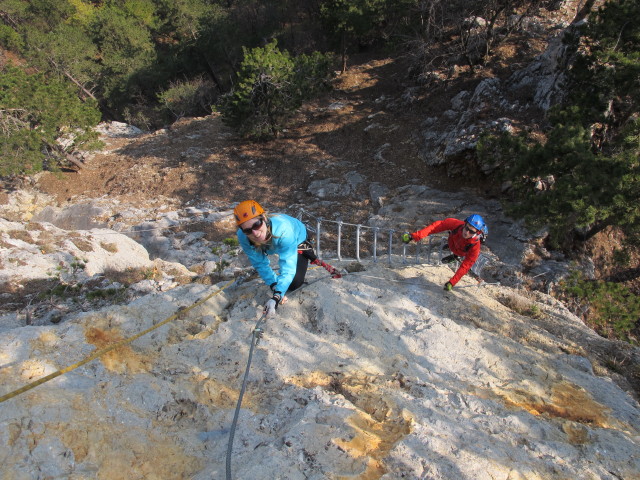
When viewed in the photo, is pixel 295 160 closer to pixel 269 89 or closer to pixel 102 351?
pixel 269 89

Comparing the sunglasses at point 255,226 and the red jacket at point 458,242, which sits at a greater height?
the sunglasses at point 255,226

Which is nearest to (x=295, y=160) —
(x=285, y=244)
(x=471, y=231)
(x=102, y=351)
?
(x=471, y=231)

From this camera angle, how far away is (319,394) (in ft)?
9.47

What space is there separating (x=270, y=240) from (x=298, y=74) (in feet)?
48.2

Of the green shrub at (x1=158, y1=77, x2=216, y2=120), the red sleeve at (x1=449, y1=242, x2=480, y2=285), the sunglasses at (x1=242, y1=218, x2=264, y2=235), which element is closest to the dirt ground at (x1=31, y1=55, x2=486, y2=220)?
the green shrub at (x1=158, y1=77, x2=216, y2=120)

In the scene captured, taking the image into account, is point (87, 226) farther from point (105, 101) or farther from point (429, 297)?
point (105, 101)

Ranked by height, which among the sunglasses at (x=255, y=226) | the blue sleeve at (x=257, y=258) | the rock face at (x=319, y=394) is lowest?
the rock face at (x=319, y=394)

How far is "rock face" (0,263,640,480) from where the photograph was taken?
90.0 inches

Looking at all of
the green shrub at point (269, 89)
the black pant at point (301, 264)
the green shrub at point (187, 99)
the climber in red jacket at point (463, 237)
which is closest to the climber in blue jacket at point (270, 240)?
the black pant at point (301, 264)

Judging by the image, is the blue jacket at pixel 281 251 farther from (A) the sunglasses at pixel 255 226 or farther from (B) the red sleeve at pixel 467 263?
(B) the red sleeve at pixel 467 263

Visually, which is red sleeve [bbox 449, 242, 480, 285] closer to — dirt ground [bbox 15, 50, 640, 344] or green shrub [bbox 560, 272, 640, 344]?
Result: green shrub [bbox 560, 272, 640, 344]

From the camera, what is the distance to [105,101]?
27578 mm

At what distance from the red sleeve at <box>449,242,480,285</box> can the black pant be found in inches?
83.1

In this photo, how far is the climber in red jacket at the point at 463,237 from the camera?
4867mm
